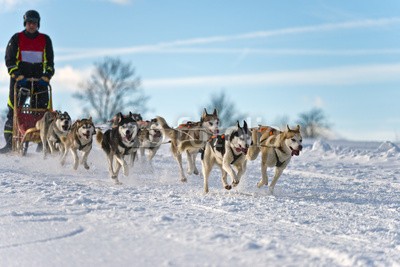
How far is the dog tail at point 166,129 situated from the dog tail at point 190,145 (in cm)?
32

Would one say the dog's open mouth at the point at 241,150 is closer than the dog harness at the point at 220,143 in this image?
Yes

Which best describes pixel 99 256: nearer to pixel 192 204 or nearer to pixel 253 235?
pixel 253 235

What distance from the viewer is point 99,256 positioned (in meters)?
3.58

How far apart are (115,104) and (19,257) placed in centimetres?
3121

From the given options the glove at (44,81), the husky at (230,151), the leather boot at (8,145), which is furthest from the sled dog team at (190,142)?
the leather boot at (8,145)

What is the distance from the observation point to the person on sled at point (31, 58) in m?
10.2

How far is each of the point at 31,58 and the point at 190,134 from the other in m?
3.57

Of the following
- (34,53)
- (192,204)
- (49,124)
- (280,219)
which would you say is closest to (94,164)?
(49,124)

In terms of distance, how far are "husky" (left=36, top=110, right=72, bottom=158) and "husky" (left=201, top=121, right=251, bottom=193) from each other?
3139 millimetres

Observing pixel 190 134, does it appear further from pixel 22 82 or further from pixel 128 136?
pixel 22 82

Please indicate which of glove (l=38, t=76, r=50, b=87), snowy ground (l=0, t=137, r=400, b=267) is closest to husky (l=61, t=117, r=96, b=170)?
snowy ground (l=0, t=137, r=400, b=267)

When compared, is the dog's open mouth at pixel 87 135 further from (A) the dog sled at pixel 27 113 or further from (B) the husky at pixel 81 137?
(A) the dog sled at pixel 27 113

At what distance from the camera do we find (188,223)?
4.49 meters

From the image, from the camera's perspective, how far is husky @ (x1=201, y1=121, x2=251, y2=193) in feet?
22.0
